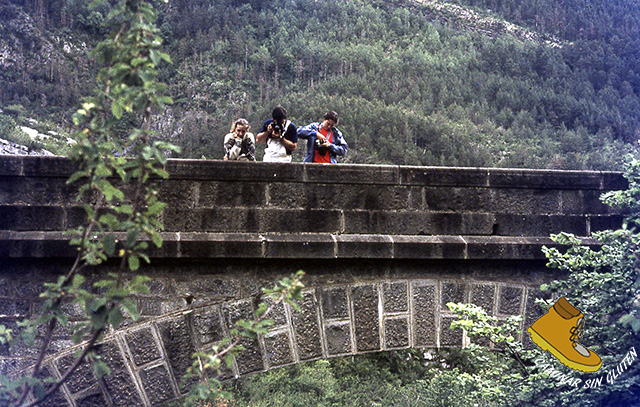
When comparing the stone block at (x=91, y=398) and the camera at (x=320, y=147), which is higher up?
the camera at (x=320, y=147)

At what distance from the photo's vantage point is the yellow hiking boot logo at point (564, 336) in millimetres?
4846

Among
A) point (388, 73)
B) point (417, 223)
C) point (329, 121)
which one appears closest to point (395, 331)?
point (417, 223)

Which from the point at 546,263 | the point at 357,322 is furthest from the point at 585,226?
the point at 357,322

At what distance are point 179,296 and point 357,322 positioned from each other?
127 centimetres

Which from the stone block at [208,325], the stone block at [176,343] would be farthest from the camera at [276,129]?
the stone block at [176,343]

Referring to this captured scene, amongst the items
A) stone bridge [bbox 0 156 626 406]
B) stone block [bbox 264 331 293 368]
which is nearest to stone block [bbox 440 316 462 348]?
stone bridge [bbox 0 156 626 406]

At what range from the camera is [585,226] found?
17.8ft

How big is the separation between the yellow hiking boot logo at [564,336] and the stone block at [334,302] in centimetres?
145

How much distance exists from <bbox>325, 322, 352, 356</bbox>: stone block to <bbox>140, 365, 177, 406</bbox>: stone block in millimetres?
1133

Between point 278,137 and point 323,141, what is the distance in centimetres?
37

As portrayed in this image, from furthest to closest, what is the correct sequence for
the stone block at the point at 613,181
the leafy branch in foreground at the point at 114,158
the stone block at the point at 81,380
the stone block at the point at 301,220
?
the stone block at the point at 613,181
the stone block at the point at 301,220
the stone block at the point at 81,380
the leafy branch in foreground at the point at 114,158

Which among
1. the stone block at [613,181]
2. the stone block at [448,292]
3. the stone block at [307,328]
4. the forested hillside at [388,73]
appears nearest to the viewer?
the stone block at [307,328]

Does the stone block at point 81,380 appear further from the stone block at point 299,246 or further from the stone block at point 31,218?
the stone block at point 299,246

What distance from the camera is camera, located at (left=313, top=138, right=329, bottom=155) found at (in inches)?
221
